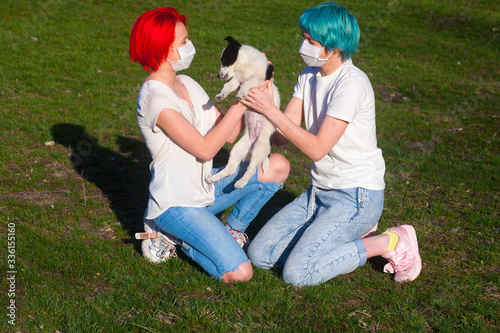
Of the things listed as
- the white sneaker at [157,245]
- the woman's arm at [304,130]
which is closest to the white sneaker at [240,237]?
the white sneaker at [157,245]

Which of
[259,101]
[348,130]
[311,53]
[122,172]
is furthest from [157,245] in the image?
[122,172]

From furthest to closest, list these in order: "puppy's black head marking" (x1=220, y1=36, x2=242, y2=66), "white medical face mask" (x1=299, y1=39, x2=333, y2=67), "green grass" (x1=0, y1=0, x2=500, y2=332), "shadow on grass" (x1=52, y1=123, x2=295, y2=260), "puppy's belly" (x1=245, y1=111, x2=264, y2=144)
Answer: "shadow on grass" (x1=52, y1=123, x2=295, y2=260) < "puppy's belly" (x1=245, y1=111, x2=264, y2=144) < "puppy's black head marking" (x1=220, y1=36, x2=242, y2=66) < "white medical face mask" (x1=299, y1=39, x2=333, y2=67) < "green grass" (x1=0, y1=0, x2=500, y2=332)

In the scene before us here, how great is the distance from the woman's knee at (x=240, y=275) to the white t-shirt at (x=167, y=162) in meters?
0.48

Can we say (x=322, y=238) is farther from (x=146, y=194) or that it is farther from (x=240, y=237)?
(x=146, y=194)

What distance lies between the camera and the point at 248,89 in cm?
316

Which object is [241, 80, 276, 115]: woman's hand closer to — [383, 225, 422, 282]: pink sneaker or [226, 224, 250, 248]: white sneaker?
[226, 224, 250, 248]: white sneaker

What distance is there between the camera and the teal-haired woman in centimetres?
301

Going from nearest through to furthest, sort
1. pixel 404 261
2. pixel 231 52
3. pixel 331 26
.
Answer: pixel 331 26, pixel 404 261, pixel 231 52

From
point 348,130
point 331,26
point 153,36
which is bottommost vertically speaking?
point 348,130

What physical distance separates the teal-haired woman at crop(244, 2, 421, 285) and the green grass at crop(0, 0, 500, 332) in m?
0.17

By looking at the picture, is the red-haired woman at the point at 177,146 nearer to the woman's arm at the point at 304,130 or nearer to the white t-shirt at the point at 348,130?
the woman's arm at the point at 304,130

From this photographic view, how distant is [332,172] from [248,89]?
78cm

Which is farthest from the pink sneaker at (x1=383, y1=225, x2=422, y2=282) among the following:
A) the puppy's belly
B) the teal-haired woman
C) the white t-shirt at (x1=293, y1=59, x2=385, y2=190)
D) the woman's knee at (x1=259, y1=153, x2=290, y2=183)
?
the puppy's belly

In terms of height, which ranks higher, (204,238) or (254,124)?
(254,124)
